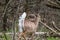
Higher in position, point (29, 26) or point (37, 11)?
point (29, 26)

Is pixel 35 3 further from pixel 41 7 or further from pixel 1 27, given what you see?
pixel 1 27

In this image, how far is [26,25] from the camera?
677 cm

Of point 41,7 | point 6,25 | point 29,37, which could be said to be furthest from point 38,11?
point 29,37

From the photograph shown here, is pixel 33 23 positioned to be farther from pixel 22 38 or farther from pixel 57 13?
pixel 57 13

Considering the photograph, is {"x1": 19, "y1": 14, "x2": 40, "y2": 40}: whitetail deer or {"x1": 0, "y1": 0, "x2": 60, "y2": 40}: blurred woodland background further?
{"x1": 0, "y1": 0, "x2": 60, "y2": 40}: blurred woodland background

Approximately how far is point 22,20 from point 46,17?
502 centimetres

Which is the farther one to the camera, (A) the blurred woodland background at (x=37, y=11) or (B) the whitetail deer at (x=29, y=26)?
(A) the blurred woodland background at (x=37, y=11)

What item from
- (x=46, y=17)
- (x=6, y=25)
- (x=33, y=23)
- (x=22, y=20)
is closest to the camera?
(x=22, y=20)

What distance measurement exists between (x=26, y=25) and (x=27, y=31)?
0.82ft

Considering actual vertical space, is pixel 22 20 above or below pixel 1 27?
above

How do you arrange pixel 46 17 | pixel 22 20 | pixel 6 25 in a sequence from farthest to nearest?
pixel 46 17 → pixel 6 25 → pixel 22 20

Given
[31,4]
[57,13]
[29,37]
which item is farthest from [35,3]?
[29,37]

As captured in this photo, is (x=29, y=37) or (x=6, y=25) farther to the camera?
(x=6, y=25)

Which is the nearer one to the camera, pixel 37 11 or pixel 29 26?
pixel 29 26
